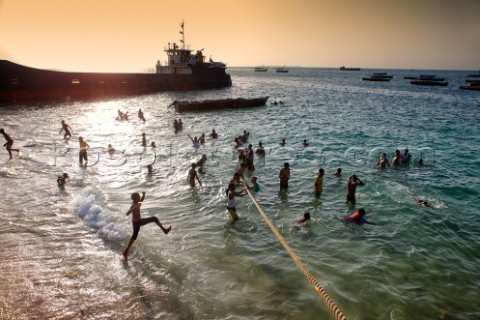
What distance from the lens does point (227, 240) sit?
927 centimetres

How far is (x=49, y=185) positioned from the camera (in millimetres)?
12852

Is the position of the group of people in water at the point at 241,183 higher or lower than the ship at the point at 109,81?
lower

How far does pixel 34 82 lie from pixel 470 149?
5467 centimetres

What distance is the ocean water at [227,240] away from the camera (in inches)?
256

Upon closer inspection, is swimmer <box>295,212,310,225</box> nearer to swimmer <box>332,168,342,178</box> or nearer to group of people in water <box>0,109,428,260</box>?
group of people in water <box>0,109,428,260</box>

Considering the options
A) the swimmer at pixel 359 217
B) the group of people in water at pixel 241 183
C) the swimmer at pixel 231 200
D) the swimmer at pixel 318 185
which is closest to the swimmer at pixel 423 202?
the group of people in water at pixel 241 183

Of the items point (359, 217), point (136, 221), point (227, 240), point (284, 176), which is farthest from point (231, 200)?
point (359, 217)

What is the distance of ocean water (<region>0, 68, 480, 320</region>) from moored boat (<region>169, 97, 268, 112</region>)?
17107mm

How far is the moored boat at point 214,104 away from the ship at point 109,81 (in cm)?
1996

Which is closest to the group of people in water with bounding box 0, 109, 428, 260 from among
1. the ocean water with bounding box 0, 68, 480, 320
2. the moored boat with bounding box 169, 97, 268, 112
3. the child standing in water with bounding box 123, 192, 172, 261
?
the child standing in water with bounding box 123, 192, 172, 261

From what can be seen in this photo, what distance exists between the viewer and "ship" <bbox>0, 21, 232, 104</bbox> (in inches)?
1598

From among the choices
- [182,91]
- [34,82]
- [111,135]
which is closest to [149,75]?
[182,91]

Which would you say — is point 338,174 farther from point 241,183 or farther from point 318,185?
point 241,183

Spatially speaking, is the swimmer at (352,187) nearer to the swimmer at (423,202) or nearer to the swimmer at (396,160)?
the swimmer at (423,202)
